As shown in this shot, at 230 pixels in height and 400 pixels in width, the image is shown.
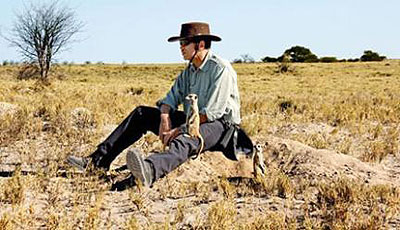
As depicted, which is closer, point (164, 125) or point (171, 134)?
point (171, 134)

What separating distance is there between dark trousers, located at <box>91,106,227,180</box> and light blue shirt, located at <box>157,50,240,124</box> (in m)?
0.13

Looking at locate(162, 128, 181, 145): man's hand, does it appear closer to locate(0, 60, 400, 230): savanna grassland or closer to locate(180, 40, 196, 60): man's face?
locate(0, 60, 400, 230): savanna grassland

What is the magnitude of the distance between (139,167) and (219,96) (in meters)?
1.10

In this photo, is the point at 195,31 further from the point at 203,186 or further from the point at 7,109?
the point at 7,109

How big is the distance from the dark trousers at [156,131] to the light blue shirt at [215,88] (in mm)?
131

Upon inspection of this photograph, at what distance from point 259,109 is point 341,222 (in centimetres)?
790

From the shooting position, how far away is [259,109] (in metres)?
11.9

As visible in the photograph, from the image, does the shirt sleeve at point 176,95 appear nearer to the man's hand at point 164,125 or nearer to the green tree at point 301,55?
the man's hand at point 164,125

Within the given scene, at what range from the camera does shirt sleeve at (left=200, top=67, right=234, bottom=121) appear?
5395 millimetres

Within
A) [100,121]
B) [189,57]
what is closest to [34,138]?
[100,121]

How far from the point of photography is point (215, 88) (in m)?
5.41

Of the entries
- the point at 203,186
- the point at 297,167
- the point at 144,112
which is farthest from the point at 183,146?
the point at 297,167

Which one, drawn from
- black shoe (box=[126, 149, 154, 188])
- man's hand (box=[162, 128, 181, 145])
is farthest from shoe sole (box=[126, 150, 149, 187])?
man's hand (box=[162, 128, 181, 145])

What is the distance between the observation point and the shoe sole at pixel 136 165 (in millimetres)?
4707
